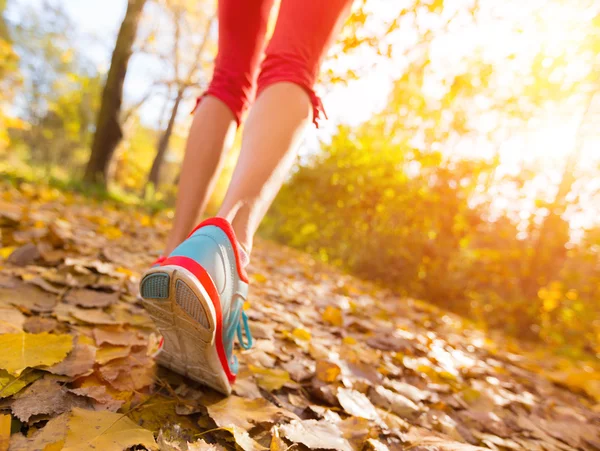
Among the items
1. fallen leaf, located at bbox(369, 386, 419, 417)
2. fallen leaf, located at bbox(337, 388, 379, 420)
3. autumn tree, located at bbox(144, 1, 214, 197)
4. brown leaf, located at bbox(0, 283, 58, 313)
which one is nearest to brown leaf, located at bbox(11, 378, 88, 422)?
brown leaf, located at bbox(0, 283, 58, 313)

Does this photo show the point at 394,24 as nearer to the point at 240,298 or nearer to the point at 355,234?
the point at 240,298

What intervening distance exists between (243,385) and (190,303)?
33 cm

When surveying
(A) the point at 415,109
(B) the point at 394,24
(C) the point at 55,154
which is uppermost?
(A) the point at 415,109

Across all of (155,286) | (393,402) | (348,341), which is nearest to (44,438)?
(155,286)

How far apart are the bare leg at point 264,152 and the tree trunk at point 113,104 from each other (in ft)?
17.7

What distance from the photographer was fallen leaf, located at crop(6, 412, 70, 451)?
501 mm

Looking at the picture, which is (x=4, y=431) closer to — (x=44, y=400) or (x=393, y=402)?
(x=44, y=400)

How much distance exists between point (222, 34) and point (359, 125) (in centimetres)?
541

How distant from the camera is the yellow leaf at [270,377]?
88cm

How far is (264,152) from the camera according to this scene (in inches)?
30.8

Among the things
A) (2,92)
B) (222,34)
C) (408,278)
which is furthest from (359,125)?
(2,92)

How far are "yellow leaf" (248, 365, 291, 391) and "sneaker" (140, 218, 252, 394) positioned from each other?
0.12 m

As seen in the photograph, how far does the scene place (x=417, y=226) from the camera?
14.7 ft

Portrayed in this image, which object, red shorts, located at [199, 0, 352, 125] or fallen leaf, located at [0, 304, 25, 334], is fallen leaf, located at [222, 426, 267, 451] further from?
red shorts, located at [199, 0, 352, 125]
